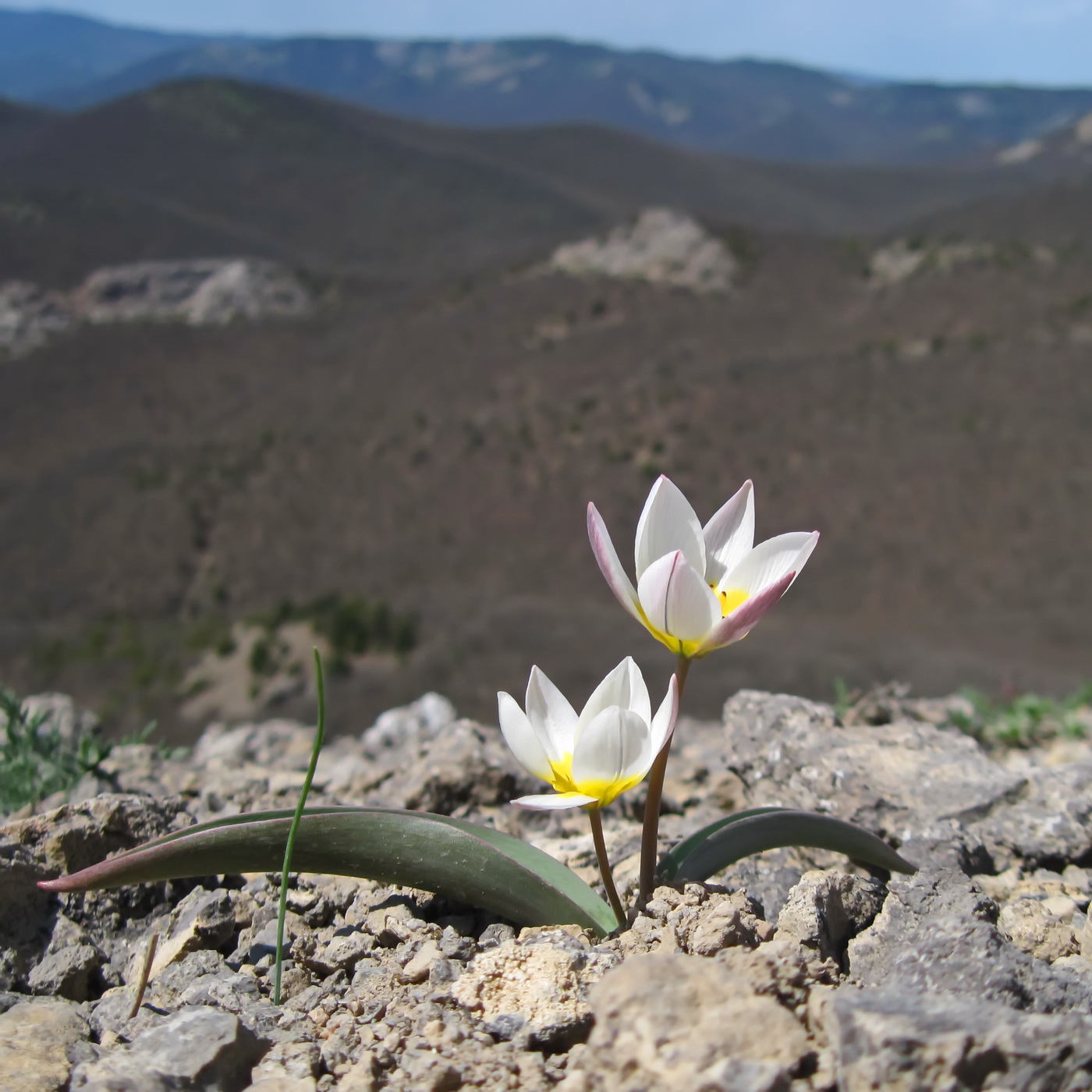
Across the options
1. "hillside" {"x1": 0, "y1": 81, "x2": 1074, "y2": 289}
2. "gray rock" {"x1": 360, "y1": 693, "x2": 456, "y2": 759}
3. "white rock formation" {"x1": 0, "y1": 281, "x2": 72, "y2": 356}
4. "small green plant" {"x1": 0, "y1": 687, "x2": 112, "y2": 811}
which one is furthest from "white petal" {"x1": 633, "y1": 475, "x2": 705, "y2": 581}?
"hillside" {"x1": 0, "y1": 81, "x2": 1074, "y2": 289}

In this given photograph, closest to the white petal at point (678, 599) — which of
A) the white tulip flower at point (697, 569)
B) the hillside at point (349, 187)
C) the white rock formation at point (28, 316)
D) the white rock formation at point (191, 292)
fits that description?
the white tulip flower at point (697, 569)

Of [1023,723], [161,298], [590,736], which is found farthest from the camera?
[161,298]

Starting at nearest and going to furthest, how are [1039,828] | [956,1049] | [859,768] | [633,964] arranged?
[956,1049], [633,964], [1039,828], [859,768]

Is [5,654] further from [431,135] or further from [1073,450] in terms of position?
[431,135]

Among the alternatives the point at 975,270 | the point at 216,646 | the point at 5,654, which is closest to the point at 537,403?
the point at 216,646

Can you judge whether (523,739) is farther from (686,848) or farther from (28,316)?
(28,316)

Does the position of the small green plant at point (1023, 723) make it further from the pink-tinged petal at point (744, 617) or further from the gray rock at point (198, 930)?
the gray rock at point (198, 930)

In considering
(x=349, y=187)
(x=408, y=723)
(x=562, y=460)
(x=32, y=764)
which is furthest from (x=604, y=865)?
(x=349, y=187)

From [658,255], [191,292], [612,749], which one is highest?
[658,255]
